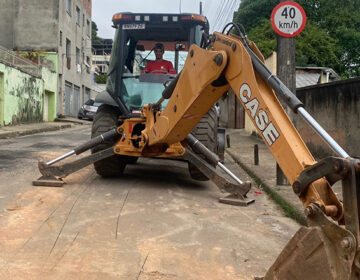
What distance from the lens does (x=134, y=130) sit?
6.12m

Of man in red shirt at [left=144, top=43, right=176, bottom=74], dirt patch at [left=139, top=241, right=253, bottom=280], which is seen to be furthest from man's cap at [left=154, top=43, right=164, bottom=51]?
dirt patch at [left=139, top=241, right=253, bottom=280]

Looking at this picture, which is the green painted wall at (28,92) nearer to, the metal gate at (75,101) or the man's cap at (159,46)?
the metal gate at (75,101)

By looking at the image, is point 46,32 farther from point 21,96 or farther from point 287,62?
point 287,62

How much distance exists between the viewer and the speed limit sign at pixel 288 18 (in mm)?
6168

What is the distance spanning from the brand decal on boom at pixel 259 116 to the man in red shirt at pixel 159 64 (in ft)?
12.2

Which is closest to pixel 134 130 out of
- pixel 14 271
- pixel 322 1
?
pixel 14 271

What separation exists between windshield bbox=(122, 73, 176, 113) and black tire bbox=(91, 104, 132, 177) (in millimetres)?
305

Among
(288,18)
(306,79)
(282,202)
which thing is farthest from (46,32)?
(282,202)

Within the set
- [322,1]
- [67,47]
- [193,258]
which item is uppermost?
[322,1]

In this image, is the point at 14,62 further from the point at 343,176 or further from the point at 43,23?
the point at 343,176

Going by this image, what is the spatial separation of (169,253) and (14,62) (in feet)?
61.1

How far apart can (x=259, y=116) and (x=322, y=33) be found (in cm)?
2726

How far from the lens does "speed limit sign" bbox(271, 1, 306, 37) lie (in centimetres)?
617

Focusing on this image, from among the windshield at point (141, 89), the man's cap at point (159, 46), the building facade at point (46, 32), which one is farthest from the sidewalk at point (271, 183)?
the building facade at point (46, 32)
